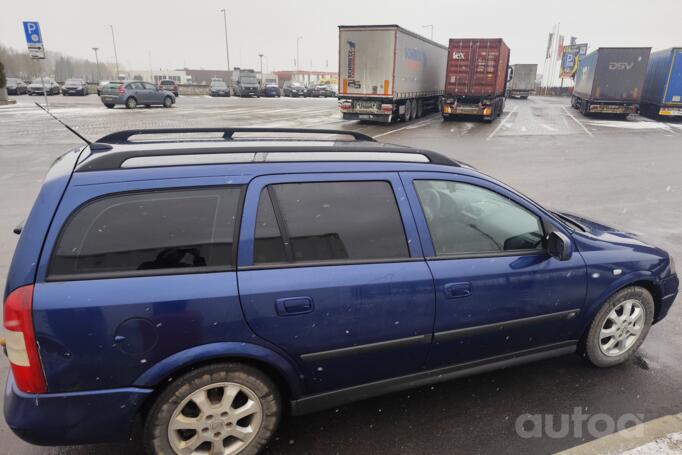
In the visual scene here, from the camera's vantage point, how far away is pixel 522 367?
3469mm

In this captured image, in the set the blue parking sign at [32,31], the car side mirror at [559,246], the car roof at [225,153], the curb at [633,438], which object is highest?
the blue parking sign at [32,31]

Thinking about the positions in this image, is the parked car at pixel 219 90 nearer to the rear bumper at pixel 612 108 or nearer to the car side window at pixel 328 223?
the rear bumper at pixel 612 108

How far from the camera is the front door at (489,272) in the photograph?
8.85 ft

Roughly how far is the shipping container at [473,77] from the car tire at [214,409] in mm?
22268

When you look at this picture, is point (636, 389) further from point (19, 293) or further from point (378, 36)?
Result: point (378, 36)

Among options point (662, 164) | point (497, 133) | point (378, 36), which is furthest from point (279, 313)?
point (378, 36)

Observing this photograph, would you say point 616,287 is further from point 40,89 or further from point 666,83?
point 40,89

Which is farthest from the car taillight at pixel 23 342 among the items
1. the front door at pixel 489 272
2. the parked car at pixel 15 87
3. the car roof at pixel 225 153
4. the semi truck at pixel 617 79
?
the parked car at pixel 15 87

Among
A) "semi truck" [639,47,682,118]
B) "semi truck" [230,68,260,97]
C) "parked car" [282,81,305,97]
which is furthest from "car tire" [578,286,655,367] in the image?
"parked car" [282,81,305,97]

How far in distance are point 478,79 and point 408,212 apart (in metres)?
22.4

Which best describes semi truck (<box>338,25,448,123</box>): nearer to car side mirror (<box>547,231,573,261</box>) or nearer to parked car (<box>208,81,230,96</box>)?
car side mirror (<box>547,231,573,261</box>)

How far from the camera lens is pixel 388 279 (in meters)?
2.51

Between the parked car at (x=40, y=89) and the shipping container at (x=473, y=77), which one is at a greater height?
the shipping container at (x=473, y=77)

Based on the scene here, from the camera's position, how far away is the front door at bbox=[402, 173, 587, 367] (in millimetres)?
2697
